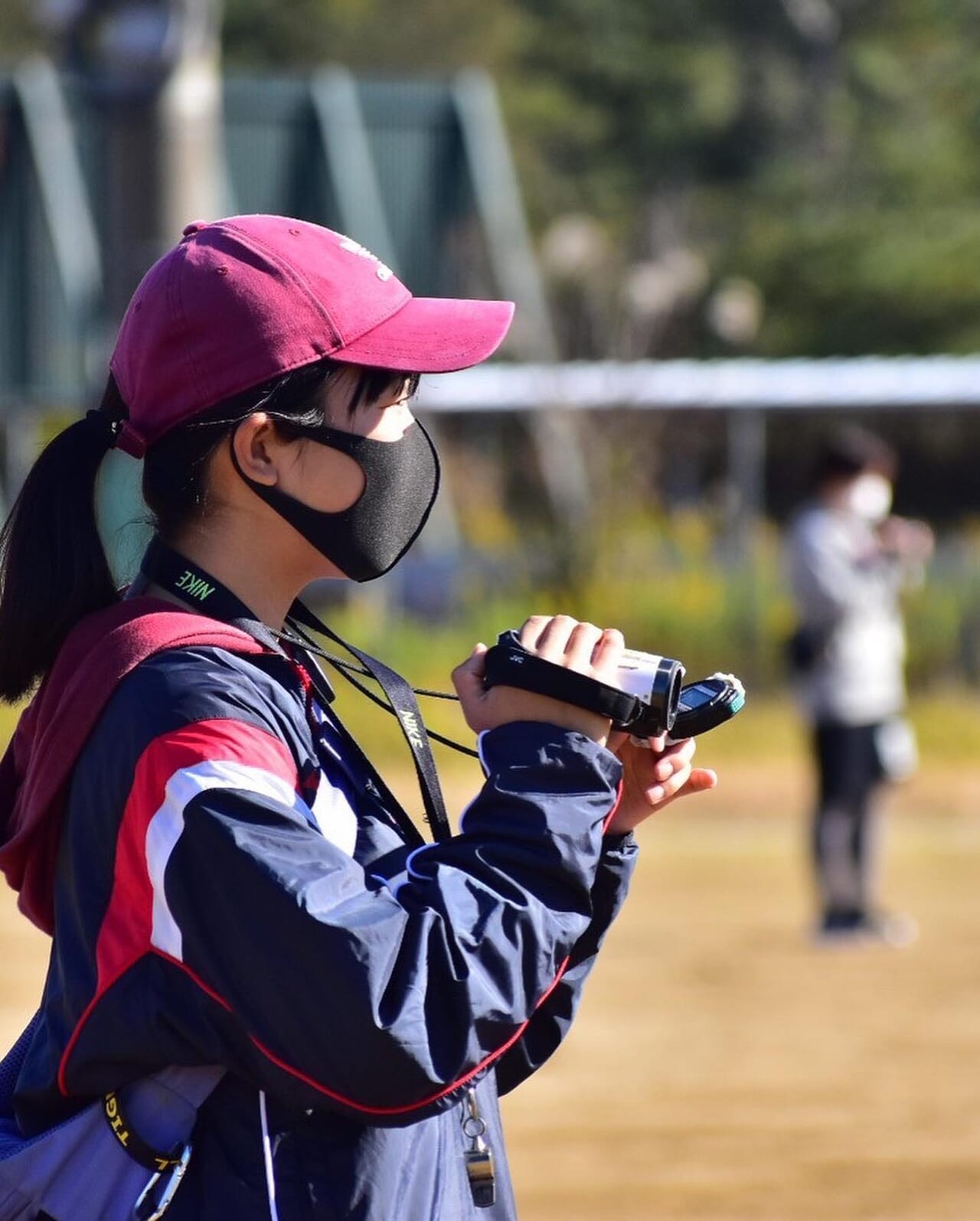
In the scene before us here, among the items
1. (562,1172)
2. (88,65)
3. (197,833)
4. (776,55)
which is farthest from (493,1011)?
(776,55)

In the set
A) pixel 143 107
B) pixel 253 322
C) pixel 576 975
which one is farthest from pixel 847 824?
pixel 253 322

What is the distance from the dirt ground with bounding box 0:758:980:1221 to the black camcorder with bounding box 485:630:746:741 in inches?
121

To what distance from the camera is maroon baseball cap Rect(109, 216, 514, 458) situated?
6.51ft

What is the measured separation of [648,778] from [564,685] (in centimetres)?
27

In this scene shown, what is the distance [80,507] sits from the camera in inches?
82.5

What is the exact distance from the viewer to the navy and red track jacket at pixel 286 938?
1.78m

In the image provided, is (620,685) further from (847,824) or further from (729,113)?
(729,113)

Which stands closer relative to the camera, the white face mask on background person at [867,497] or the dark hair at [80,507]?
the dark hair at [80,507]

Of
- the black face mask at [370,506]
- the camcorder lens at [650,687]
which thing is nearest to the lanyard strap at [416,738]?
the black face mask at [370,506]

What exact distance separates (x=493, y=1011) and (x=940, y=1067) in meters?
4.78

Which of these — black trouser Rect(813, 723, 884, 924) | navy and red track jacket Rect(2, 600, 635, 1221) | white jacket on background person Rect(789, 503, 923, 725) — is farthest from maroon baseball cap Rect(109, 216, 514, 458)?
black trouser Rect(813, 723, 884, 924)

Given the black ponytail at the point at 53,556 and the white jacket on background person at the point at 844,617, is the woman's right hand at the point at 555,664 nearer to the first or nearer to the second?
the black ponytail at the point at 53,556

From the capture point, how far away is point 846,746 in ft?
27.2

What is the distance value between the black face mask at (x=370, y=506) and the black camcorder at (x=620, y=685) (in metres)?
0.18
